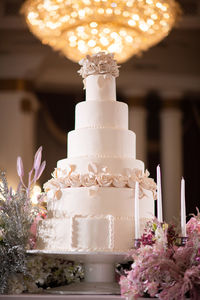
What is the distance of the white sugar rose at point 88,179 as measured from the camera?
12.0 feet

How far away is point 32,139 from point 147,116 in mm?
1588

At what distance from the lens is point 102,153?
3844 mm

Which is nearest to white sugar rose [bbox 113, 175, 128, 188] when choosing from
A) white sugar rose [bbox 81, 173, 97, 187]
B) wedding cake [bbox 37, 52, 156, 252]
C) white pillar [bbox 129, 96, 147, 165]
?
wedding cake [bbox 37, 52, 156, 252]

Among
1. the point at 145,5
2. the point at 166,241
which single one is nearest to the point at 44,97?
the point at 145,5

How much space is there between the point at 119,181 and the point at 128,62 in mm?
3728

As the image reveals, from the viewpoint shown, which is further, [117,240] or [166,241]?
[117,240]

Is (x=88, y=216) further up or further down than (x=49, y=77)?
further down

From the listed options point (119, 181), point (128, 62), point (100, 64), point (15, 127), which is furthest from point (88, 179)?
point (128, 62)

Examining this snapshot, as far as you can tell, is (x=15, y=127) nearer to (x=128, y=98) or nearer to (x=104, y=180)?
(x=128, y=98)

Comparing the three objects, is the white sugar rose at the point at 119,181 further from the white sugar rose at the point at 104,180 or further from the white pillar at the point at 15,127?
the white pillar at the point at 15,127

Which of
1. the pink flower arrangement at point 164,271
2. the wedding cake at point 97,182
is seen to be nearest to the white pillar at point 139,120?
the wedding cake at point 97,182

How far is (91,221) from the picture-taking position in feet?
11.7

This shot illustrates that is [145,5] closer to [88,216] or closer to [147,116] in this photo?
[147,116]

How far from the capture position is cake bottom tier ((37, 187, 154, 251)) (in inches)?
140
